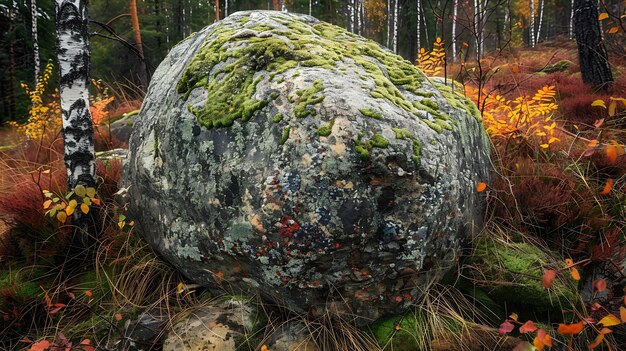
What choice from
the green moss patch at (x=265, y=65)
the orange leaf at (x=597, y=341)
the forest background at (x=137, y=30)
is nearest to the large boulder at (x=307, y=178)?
the green moss patch at (x=265, y=65)

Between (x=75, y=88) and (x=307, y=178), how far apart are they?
86.4 inches

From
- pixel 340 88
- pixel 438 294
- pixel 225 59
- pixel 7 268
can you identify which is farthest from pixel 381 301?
pixel 7 268

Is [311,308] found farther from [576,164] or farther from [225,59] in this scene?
[576,164]

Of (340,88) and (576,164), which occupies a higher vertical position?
(340,88)

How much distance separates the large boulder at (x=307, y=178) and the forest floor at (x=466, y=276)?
22 cm

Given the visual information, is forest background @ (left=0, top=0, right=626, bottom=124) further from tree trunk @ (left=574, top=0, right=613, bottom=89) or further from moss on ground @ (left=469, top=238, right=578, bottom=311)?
moss on ground @ (left=469, top=238, right=578, bottom=311)

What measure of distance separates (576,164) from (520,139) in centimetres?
54

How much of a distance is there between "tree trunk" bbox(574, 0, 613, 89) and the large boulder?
4798mm

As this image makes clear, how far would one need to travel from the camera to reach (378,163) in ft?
6.99

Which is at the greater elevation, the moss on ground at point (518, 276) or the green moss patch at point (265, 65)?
the green moss patch at point (265, 65)

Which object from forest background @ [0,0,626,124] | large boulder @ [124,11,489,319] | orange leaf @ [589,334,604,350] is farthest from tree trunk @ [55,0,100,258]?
forest background @ [0,0,626,124]

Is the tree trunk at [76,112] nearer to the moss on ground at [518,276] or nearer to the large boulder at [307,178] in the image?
the large boulder at [307,178]

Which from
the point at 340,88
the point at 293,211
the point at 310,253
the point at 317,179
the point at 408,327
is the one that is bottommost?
the point at 408,327

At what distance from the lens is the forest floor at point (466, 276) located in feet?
7.72
